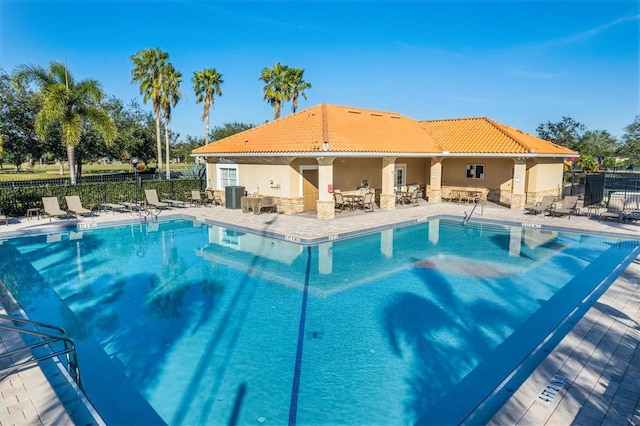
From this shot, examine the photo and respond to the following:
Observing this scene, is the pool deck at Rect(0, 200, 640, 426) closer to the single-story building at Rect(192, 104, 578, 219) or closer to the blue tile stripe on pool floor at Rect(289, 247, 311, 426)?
the blue tile stripe on pool floor at Rect(289, 247, 311, 426)

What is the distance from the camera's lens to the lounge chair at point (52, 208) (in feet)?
62.7

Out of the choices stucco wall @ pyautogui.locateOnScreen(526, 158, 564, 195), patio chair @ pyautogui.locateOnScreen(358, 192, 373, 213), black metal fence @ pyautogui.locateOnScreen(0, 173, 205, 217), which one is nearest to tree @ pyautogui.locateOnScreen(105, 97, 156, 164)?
black metal fence @ pyautogui.locateOnScreen(0, 173, 205, 217)

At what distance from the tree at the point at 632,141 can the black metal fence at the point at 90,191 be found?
7110 cm

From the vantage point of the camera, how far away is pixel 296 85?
36.9 m

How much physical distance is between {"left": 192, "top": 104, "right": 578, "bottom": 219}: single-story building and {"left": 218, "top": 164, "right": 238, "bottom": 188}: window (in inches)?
2.4

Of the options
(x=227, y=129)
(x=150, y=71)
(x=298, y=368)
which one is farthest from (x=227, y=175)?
(x=227, y=129)

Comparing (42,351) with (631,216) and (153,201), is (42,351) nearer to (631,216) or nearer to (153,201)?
Result: (153,201)

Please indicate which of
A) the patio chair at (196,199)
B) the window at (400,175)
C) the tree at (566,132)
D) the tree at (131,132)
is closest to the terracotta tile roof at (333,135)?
the window at (400,175)

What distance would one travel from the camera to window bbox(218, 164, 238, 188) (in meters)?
24.3

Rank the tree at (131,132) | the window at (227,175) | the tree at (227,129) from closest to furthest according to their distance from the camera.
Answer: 1. the window at (227,175)
2. the tree at (131,132)
3. the tree at (227,129)

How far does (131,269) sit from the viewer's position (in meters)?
13.1

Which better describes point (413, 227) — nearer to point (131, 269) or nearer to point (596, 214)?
point (596, 214)

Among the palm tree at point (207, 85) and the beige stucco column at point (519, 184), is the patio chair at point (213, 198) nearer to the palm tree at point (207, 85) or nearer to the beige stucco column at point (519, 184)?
the palm tree at point (207, 85)

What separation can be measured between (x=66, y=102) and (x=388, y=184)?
17948mm
